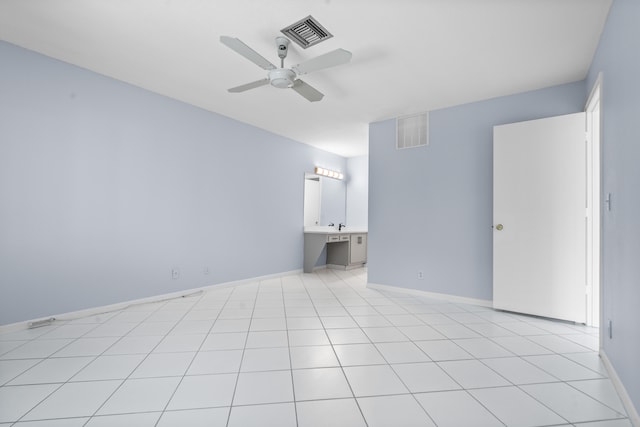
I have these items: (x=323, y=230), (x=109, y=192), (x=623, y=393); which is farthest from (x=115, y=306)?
(x=623, y=393)

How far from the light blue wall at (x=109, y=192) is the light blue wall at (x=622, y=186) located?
4313 millimetres

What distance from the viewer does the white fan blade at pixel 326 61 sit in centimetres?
227

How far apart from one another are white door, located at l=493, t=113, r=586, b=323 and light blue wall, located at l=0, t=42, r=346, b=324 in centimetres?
361

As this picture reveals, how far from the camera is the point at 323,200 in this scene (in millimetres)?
6723

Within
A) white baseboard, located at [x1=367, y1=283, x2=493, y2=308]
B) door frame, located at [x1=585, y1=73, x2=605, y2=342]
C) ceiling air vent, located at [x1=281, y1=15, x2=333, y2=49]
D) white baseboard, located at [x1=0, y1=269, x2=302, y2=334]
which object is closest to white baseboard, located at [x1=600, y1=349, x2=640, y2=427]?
door frame, located at [x1=585, y1=73, x2=605, y2=342]

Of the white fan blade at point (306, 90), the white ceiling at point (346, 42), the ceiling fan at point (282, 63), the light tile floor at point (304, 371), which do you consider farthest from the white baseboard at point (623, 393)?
the white fan blade at point (306, 90)

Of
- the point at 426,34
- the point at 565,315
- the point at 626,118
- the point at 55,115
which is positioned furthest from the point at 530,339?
the point at 55,115

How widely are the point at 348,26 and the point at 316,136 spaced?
3.23 m

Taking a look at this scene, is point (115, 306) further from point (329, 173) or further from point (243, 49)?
point (329, 173)

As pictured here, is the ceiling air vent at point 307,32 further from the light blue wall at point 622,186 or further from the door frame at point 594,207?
the door frame at point 594,207

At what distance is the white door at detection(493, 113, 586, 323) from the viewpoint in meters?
3.11

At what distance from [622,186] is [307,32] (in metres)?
2.47

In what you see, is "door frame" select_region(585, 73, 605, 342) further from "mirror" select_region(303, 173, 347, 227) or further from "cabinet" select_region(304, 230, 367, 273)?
A: "mirror" select_region(303, 173, 347, 227)

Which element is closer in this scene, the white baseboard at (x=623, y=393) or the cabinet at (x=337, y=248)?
the white baseboard at (x=623, y=393)
